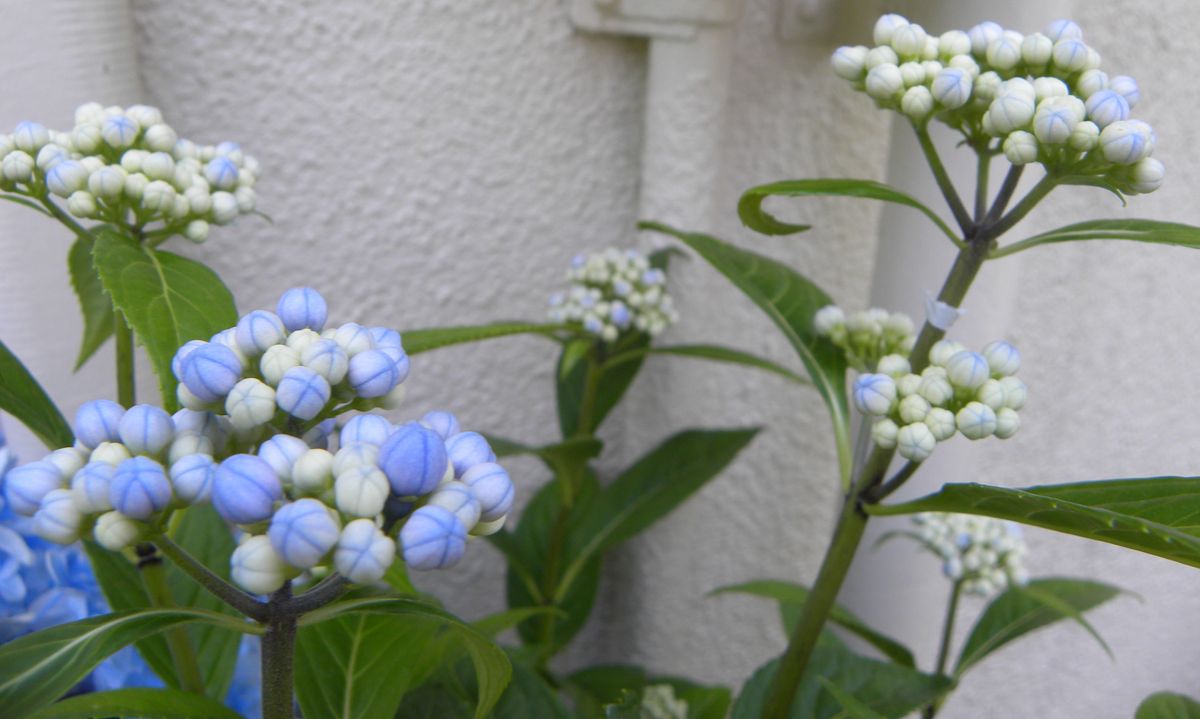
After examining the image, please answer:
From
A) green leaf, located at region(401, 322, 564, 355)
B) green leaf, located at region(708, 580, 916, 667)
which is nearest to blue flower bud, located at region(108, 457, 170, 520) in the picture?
green leaf, located at region(401, 322, 564, 355)

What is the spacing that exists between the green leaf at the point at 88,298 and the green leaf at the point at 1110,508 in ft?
1.67

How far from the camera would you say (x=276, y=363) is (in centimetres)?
35

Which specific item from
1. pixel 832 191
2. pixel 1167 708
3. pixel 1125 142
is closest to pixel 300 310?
pixel 832 191

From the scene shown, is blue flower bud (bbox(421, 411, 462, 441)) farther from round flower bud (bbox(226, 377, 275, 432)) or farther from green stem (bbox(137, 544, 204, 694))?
green stem (bbox(137, 544, 204, 694))

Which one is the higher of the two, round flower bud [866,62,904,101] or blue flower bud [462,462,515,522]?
round flower bud [866,62,904,101]

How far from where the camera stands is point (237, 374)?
0.35m

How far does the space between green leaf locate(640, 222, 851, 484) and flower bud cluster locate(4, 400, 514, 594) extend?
1.00 feet

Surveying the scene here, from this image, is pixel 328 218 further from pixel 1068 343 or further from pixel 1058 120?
pixel 1068 343

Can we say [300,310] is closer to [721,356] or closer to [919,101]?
[919,101]

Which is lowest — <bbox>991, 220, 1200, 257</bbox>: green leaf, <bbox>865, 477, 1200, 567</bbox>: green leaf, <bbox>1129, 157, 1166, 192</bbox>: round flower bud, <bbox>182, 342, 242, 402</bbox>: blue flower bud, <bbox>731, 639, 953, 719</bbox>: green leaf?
<bbox>731, 639, 953, 719</bbox>: green leaf

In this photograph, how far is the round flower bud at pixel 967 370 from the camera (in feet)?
1.58

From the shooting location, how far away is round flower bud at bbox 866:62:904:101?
0.50 m

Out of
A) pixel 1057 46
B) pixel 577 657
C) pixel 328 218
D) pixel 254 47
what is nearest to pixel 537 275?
pixel 328 218

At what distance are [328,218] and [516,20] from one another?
0.28 meters
